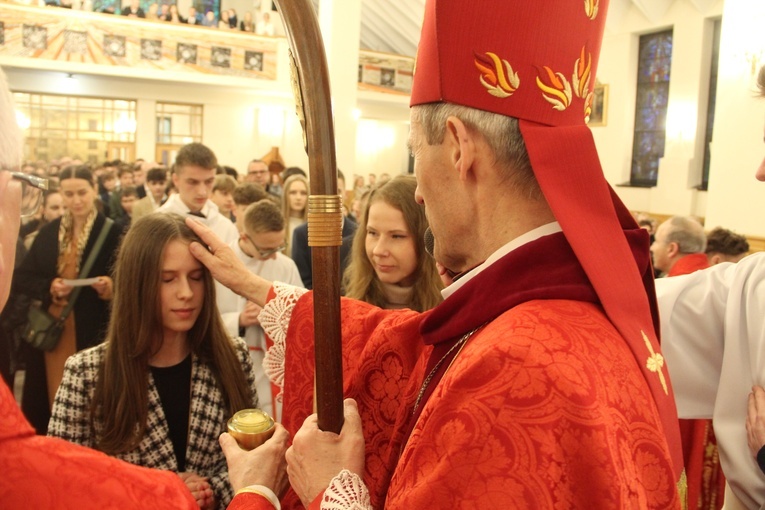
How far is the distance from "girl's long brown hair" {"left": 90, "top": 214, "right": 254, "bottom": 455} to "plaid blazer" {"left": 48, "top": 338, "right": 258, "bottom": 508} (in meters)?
0.03

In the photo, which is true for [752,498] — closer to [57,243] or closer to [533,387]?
[533,387]

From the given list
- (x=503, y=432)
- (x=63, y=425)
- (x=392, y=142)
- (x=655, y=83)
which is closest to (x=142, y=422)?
(x=63, y=425)

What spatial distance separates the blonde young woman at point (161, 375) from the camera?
197cm

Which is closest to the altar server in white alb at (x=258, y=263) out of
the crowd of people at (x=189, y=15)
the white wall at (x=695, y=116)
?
the white wall at (x=695, y=116)

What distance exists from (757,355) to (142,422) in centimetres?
167

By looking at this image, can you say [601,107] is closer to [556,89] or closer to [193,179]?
[193,179]

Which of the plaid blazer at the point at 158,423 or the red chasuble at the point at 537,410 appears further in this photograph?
the plaid blazer at the point at 158,423

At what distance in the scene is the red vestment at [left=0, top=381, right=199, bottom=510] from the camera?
82 centimetres

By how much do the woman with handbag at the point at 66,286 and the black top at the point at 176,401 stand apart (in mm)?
1607

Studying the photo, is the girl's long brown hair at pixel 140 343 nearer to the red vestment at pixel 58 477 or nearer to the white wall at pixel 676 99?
the red vestment at pixel 58 477

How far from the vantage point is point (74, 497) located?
2.75ft

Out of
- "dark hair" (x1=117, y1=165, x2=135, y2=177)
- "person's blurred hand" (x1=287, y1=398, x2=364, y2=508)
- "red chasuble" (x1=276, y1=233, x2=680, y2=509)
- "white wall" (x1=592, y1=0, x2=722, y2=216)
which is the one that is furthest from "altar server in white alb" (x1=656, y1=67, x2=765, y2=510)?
"white wall" (x1=592, y1=0, x2=722, y2=216)

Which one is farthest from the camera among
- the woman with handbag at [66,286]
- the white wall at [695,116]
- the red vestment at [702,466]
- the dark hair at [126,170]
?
the dark hair at [126,170]

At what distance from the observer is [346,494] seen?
1.17 metres
